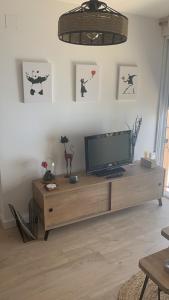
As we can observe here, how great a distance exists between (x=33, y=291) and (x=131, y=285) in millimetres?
806

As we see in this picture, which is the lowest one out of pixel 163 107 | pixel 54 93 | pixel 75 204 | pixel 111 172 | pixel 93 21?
pixel 75 204

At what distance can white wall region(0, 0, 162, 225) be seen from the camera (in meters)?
2.68

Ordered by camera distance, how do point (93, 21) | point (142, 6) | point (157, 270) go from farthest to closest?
point (142, 6), point (157, 270), point (93, 21)

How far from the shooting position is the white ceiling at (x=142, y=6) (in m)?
2.77

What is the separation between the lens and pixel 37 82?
110 inches

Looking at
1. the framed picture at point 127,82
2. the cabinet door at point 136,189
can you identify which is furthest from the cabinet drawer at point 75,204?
the framed picture at point 127,82

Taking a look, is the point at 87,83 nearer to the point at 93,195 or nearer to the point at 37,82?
the point at 37,82

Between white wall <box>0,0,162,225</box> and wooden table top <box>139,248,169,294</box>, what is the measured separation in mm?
1661

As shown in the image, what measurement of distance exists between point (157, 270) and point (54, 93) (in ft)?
6.75

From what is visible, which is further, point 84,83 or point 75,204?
point 84,83

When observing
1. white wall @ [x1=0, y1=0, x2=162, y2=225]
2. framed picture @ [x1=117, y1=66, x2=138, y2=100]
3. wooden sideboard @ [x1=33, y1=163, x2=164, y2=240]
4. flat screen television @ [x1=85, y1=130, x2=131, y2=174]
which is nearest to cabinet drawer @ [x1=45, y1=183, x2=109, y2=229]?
wooden sideboard @ [x1=33, y1=163, x2=164, y2=240]

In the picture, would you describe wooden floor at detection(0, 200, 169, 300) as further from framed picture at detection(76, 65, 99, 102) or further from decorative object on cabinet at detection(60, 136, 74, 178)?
framed picture at detection(76, 65, 99, 102)

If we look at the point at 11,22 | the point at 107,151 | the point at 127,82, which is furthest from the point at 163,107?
the point at 11,22

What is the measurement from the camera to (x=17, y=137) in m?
2.86
